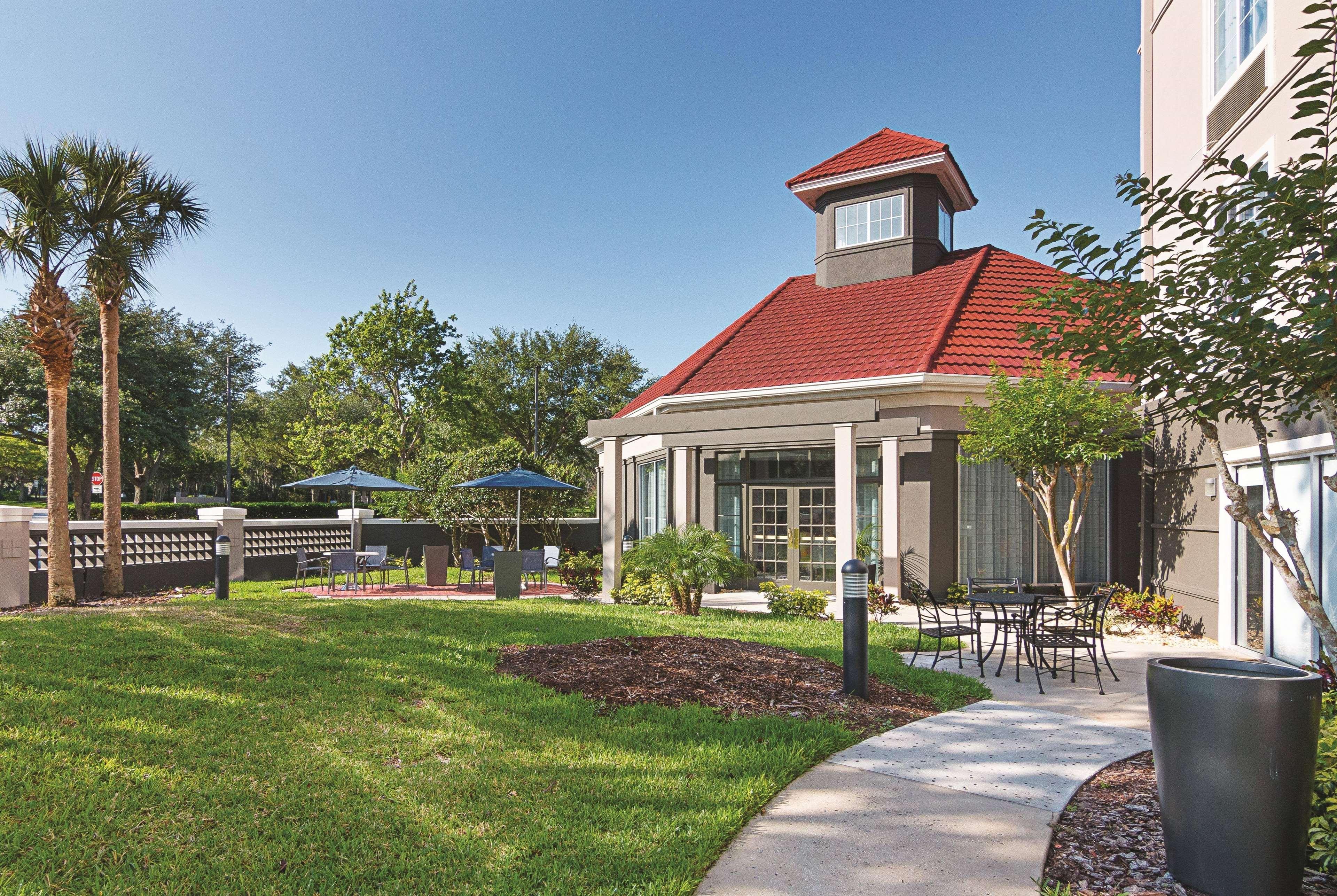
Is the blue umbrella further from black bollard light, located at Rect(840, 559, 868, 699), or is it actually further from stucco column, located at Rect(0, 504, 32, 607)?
black bollard light, located at Rect(840, 559, 868, 699)

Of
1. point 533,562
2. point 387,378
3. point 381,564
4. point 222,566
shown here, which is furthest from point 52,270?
point 387,378

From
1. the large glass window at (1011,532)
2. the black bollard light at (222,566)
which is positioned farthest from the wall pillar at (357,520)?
the large glass window at (1011,532)

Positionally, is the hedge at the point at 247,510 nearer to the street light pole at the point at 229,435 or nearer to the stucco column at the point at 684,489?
the street light pole at the point at 229,435

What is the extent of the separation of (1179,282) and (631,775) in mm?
4011

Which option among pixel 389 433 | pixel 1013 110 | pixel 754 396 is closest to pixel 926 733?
pixel 754 396

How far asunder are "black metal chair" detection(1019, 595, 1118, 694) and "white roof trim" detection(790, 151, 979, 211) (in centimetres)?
990

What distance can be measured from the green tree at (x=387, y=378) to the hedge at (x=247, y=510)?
2.02 m

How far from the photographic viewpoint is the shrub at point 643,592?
40.9 feet

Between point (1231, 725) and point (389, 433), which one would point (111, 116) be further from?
point (389, 433)

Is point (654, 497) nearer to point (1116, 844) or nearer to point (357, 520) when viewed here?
point (357, 520)

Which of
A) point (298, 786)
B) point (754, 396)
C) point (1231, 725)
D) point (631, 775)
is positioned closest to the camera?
point (1231, 725)

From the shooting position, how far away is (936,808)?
4145 mm

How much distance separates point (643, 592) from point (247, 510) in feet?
62.9

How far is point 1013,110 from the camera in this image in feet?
49.4
